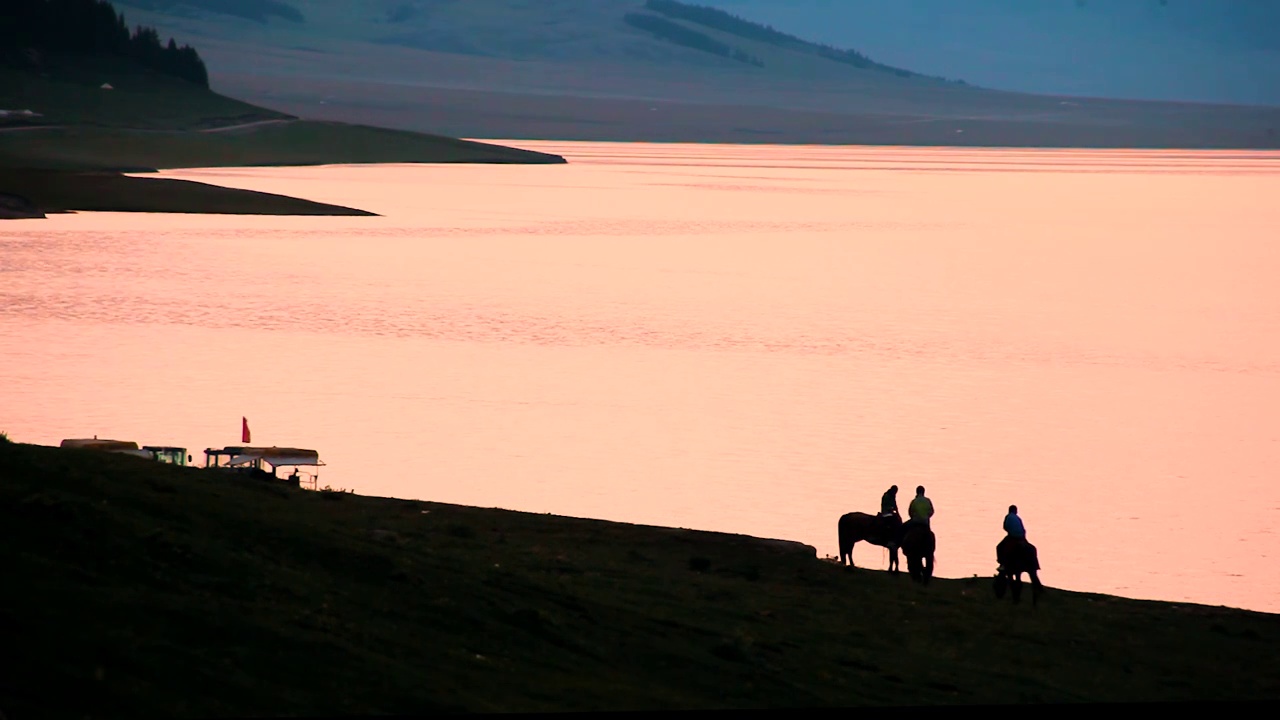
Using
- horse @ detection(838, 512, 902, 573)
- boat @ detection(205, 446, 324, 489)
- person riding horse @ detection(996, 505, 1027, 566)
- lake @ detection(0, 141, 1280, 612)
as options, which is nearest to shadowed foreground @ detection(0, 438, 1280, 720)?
person riding horse @ detection(996, 505, 1027, 566)

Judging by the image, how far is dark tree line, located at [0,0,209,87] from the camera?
167000 mm

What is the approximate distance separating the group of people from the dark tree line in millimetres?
150575

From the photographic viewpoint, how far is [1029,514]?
32188 millimetres

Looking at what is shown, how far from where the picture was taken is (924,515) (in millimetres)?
24484

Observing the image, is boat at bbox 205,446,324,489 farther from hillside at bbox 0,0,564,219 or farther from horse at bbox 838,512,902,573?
hillside at bbox 0,0,564,219

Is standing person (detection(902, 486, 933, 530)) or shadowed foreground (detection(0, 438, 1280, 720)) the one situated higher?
standing person (detection(902, 486, 933, 530))

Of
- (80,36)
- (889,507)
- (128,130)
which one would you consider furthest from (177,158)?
(889,507)

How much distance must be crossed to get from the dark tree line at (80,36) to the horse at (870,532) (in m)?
150

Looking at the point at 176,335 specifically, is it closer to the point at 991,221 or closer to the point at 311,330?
the point at 311,330

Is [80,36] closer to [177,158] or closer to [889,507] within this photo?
[177,158]

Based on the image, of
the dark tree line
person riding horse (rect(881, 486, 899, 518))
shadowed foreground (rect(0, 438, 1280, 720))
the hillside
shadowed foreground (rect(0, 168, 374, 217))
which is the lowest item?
shadowed foreground (rect(0, 438, 1280, 720))

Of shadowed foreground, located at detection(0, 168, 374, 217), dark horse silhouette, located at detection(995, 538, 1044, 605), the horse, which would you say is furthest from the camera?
shadowed foreground, located at detection(0, 168, 374, 217)

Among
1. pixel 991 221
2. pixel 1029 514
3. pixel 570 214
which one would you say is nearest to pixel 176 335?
pixel 1029 514

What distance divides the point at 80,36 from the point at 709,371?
13565 centimetres
